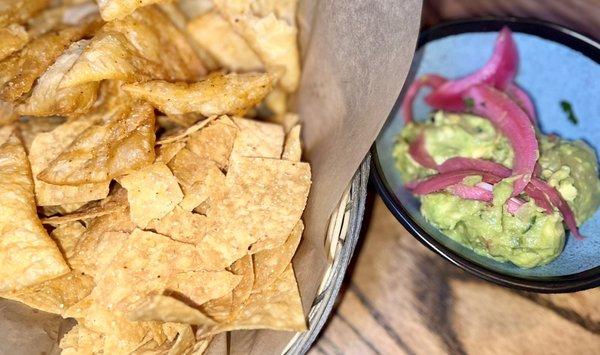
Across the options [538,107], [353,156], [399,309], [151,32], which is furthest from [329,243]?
[538,107]

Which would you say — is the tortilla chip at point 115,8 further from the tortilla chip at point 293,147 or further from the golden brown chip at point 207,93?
the tortilla chip at point 293,147

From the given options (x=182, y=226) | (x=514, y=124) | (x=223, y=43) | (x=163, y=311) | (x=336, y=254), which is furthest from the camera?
(x=223, y=43)

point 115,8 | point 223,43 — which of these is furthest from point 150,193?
point 223,43

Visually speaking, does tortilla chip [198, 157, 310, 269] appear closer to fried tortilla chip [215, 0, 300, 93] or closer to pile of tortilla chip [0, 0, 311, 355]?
pile of tortilla chip [0, 0, 311, 355]

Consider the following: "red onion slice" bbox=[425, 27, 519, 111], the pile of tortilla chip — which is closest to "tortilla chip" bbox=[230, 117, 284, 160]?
the pile of tortilla chip

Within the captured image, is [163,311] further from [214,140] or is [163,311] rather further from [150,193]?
[214,140]

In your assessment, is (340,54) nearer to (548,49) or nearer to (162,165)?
(162,165)
